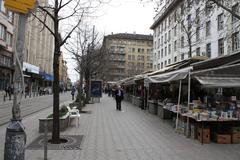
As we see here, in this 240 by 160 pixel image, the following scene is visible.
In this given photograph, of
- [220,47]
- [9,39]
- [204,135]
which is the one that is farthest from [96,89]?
[204,135]

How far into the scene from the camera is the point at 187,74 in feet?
36.7

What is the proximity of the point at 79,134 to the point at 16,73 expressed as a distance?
639 centimetres

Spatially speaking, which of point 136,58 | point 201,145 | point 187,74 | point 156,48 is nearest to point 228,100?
point 187,74

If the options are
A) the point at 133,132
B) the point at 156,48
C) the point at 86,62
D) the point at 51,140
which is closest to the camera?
the point at 51,140

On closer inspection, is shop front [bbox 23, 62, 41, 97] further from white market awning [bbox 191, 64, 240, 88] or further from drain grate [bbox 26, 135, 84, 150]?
white market awning [bbox 191, 64, 240, 88]

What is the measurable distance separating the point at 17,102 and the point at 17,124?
0.34 metres

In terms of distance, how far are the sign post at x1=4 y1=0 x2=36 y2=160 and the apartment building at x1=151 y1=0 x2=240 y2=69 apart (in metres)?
8.85

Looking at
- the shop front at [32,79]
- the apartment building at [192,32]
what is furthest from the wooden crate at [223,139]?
the shop front at [32,79]

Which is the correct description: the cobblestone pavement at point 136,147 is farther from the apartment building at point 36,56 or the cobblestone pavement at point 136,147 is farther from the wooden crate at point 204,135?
the apartment building at point 36,56

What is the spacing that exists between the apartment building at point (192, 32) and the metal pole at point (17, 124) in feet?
29.5

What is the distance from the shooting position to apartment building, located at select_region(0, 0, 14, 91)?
3956cm

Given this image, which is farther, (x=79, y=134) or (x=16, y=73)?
(x=79, y=134)

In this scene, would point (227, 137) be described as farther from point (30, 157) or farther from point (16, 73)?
point (16, 73)

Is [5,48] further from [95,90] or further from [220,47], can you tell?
[220,47]
